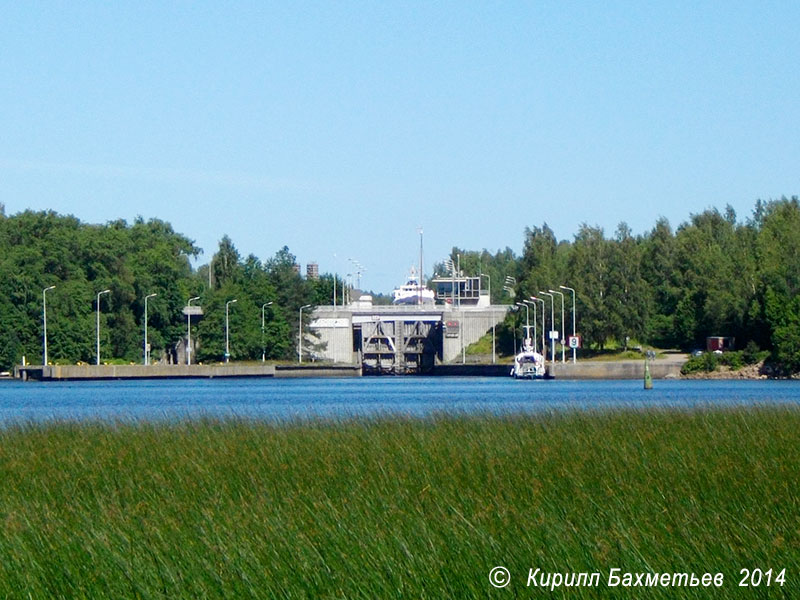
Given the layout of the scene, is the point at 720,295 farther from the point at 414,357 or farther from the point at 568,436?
the point at 568,436

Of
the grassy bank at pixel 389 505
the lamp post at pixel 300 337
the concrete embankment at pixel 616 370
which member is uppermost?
the lamp post at pixel 300 337

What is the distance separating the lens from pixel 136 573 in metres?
10.3

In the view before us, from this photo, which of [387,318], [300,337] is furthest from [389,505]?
[387,318]

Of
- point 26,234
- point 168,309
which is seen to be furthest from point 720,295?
point 26,234

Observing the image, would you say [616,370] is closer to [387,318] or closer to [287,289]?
[387,318]

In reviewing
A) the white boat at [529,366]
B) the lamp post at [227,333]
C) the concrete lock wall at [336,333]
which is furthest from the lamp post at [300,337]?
the white boat at [529,366]

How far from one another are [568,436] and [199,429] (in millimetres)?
6165

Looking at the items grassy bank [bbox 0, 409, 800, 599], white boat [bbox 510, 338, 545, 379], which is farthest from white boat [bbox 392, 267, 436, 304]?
grassy bank [bbox 0, 409, 800, 599]

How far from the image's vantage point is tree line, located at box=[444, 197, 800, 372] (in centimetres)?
8800

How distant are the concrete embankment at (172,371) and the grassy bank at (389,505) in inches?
2764

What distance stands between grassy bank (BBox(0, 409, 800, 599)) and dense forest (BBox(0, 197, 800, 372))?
68.4m

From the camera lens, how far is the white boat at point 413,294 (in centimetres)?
14275

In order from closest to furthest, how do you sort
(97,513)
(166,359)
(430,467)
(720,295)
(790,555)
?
(790,555) → (97,513) → (430,467) → (720,295) → (166,359)

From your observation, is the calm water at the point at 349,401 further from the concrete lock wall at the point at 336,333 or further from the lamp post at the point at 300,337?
the concrete lock wall at the point at 336,333
